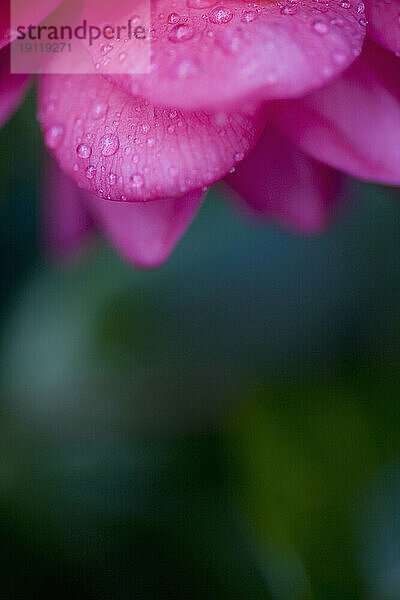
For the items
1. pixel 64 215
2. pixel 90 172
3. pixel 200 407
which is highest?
pixel 90 172

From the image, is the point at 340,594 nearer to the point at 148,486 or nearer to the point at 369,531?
the point at 369,531

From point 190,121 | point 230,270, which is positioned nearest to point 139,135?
point 190,121

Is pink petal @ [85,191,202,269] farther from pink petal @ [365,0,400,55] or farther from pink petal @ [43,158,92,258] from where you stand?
pink petal @ [365,0,400,55]

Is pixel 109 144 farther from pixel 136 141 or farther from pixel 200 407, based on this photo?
pixel 200 407

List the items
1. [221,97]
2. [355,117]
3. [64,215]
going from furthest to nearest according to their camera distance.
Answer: [64,215] → [355,117] → [221,97]

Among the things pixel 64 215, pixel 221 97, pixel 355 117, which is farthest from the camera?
pixel 64 215

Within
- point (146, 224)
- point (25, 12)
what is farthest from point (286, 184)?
point (25, 12)
